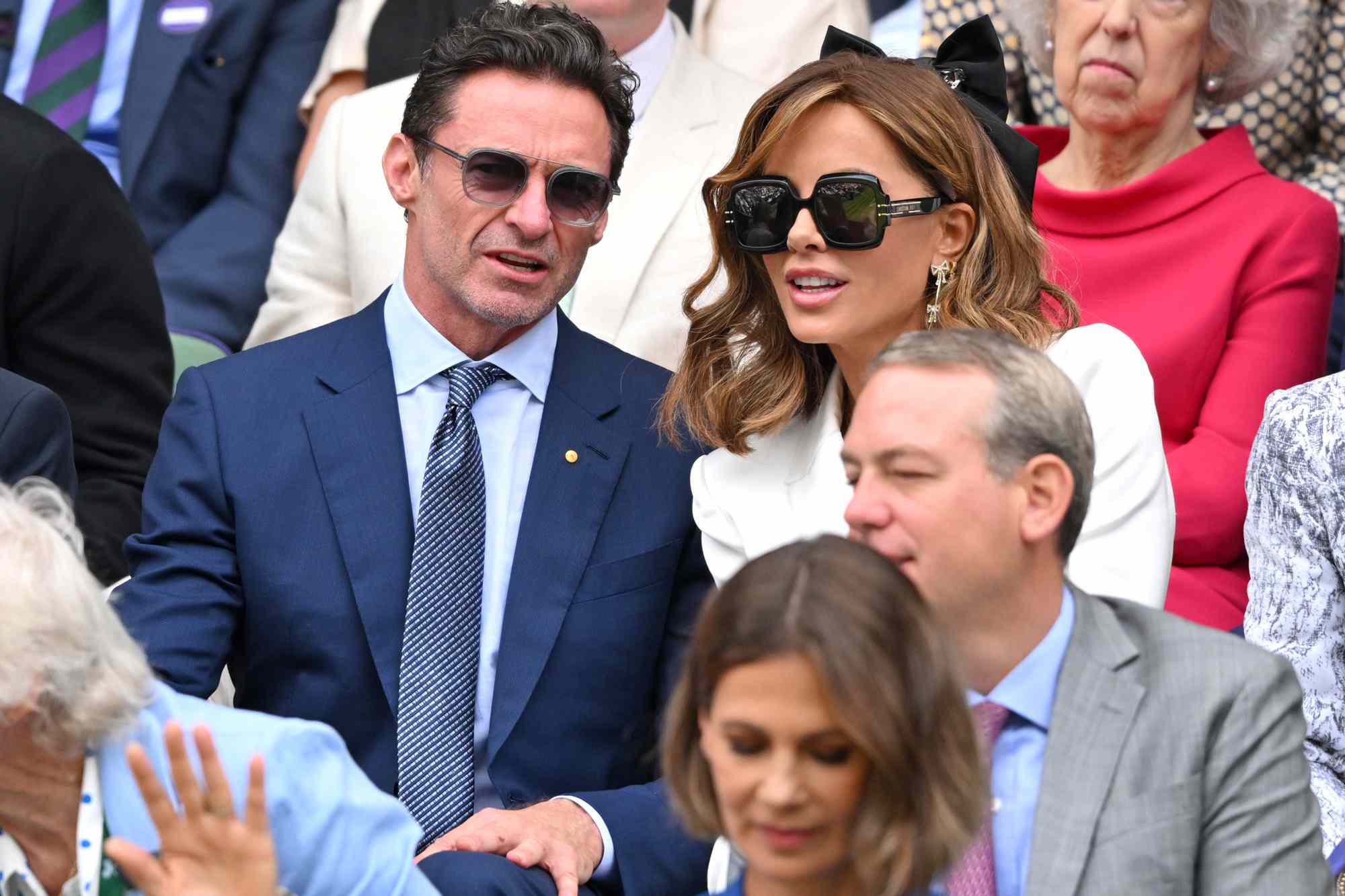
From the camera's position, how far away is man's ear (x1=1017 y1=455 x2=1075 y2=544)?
2.31 meters

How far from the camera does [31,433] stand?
3.27 meters

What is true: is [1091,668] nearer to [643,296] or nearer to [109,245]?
[643,296]

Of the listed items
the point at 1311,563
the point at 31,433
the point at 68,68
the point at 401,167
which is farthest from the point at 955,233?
the point at 68,68

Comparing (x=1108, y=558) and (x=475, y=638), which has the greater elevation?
(x=1108, y=558)

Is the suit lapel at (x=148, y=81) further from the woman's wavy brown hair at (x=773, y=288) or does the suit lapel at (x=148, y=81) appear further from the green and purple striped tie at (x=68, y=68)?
the woman's wavy brown hair at (x=773, y=288)

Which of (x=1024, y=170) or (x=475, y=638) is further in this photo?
(x=1024, y=170)

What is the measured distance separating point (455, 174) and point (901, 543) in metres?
1.37

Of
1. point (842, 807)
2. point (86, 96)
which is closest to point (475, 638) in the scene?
point (842, 807)

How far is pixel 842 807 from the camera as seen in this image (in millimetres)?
1911

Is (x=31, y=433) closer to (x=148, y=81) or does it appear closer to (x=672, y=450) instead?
(x=672, y=450)

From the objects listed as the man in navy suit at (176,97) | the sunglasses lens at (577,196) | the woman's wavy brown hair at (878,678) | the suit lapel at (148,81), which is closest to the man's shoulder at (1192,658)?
the woman's wavy brown hair at (878,678)

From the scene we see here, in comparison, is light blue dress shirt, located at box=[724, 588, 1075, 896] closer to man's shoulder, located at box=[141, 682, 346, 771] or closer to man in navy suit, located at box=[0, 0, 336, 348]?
man's shoulder, located at box=[141, 682, 346, 771]

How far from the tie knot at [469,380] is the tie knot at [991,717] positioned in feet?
3.94

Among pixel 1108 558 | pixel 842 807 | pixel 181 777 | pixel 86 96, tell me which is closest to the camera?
pixel 842 807
